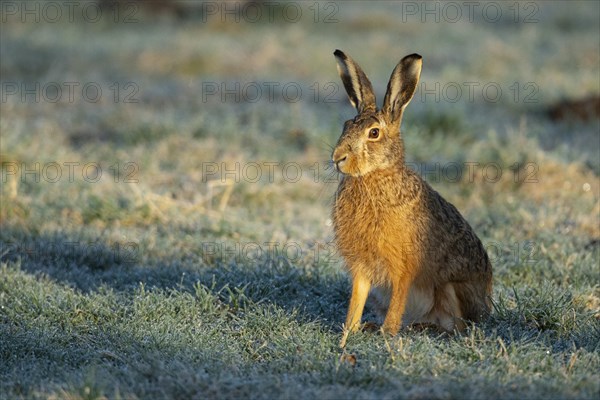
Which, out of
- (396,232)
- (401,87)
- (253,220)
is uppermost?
(401,87)

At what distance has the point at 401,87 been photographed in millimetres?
5566

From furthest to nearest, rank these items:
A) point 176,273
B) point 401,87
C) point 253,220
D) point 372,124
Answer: point 253,220 → point 176,273 → point 401,87 → point 372,124

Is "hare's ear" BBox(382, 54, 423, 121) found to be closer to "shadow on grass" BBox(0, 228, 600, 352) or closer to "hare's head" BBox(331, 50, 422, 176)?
"hare's head" BBox(331, 50, 422, 176)

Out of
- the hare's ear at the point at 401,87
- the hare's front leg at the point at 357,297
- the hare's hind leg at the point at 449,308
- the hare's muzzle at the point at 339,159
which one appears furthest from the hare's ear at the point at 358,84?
the hare's hind leg at the point at 449,308

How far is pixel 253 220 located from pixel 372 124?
10.9 feet

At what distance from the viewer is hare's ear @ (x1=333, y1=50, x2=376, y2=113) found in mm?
5586

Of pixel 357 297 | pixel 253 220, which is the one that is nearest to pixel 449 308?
pixel 357 297

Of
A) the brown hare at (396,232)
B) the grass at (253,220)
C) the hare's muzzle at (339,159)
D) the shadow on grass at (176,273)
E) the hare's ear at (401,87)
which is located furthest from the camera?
the shadow on grass at (176,273)

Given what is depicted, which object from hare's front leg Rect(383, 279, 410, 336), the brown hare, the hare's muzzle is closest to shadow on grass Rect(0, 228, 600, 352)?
the brown hare

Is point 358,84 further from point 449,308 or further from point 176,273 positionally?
point 176,273

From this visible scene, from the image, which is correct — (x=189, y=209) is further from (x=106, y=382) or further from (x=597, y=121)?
(x=597, y=121)

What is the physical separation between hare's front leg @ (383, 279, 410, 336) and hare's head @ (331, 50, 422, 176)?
685mm

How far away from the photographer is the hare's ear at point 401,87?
18.1 ft

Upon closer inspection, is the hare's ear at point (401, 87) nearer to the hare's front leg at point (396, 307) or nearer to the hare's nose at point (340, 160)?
the hare's nose at point (340, 160)
